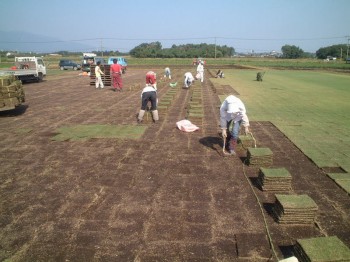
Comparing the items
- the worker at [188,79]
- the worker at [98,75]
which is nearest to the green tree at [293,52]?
the worker at [188,79]

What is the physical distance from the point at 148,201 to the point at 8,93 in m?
9.28

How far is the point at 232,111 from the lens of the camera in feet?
21.3

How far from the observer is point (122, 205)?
486cm

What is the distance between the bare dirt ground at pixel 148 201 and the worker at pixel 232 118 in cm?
48

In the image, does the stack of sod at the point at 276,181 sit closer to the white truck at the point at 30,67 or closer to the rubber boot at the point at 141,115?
the rubber boot at the point at 141,115

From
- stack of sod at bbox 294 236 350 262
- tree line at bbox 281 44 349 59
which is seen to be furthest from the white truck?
tree line at bbox 281 44 349 59

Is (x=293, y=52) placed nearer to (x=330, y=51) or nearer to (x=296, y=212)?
(x=330, y=51)

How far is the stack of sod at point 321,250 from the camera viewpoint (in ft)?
10.8

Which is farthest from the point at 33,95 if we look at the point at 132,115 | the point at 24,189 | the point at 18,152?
the point at 24,189

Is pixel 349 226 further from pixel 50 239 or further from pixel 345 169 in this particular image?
pixel 50 239

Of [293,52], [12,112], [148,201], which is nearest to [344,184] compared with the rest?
[148,201]

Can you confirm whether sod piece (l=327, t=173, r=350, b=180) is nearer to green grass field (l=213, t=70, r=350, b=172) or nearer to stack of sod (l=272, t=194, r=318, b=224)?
green grass field (l=213, t=70, r=350, b=172)

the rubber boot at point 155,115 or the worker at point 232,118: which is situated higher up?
the worker at point 232,118

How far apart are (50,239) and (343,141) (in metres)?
8.02
